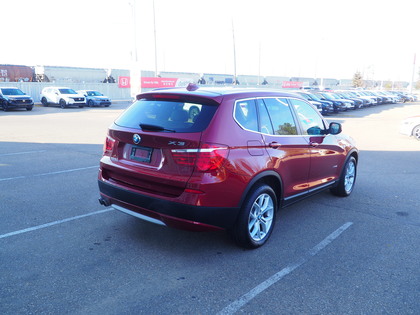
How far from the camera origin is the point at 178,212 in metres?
3.69

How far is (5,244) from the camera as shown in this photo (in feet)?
13.8

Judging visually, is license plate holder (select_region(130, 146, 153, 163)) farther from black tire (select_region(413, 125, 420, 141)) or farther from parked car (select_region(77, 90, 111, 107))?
parked car (select_region(77, 90, 111, 107))

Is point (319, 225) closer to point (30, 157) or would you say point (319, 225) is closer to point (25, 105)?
point (30, 157)

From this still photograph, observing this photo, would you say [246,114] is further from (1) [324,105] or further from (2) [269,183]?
(1) [324,105]

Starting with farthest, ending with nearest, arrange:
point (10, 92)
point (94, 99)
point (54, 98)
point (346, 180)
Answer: point (94, 99) < point (54, 98) < point (10, 92) < point (346, 180)

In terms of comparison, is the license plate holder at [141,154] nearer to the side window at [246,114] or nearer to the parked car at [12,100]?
the side window at [246,114]

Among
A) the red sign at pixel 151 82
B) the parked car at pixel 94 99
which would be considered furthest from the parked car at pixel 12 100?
the red sign at pixel 151 82

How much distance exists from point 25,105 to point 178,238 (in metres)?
24.6

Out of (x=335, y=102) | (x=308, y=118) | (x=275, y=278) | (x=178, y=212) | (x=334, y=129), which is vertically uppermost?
(x=308, y=118)

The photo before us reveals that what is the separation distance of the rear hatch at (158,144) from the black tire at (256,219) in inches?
32.6

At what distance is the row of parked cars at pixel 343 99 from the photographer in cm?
2485

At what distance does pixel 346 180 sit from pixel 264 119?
2.81 meters

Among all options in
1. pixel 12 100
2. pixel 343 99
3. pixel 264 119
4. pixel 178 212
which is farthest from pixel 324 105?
pixel 178 212

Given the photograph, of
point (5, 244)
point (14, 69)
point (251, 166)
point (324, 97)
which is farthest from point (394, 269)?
point (14, 69)
